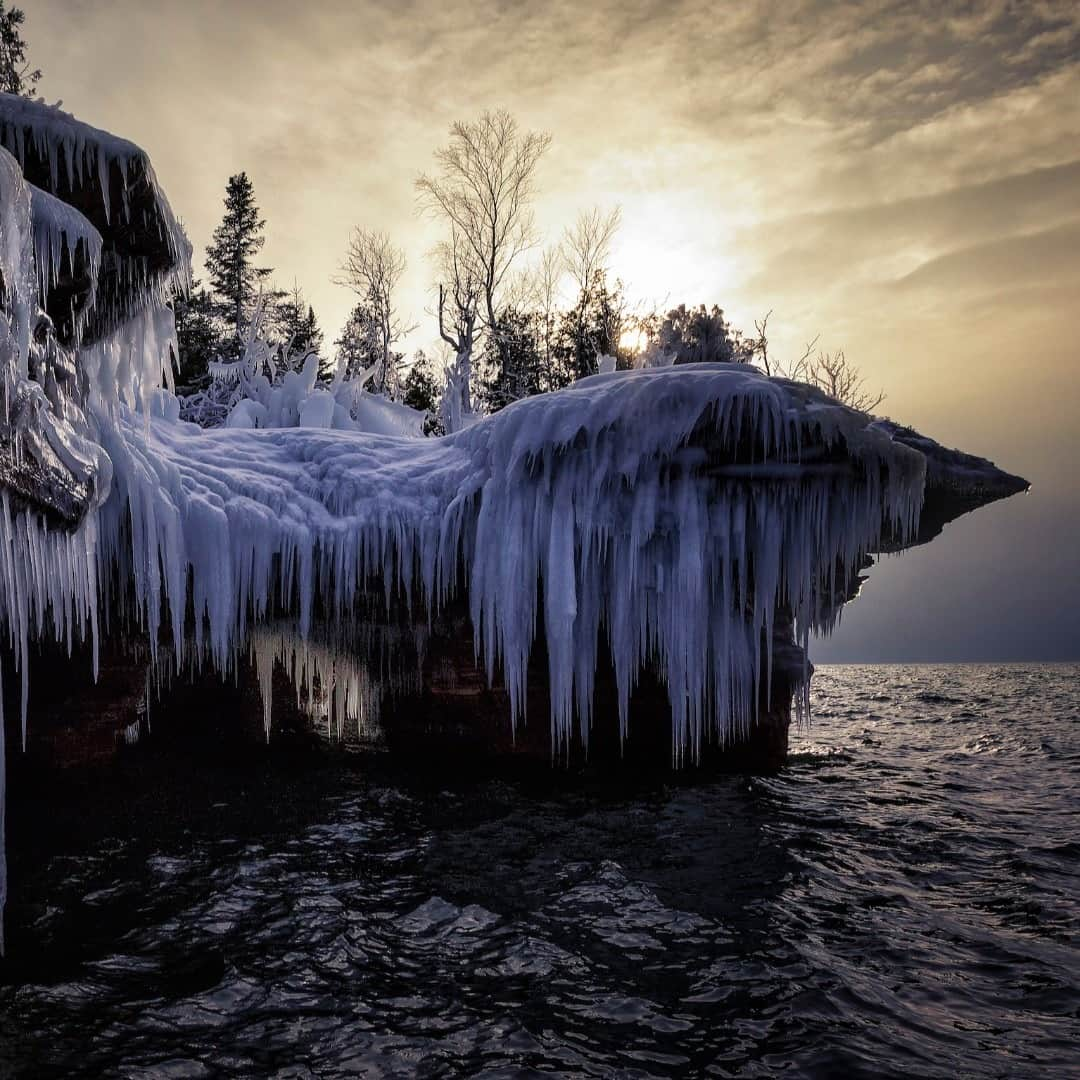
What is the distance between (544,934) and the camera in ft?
15.6

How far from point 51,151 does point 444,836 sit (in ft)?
19.3

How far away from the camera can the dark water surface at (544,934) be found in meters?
3.52

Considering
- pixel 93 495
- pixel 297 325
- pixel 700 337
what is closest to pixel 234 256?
pixel 297 325

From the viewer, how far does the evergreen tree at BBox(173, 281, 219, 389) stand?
83.5ft

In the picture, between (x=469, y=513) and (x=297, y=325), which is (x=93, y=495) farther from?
(x=297, y=325)

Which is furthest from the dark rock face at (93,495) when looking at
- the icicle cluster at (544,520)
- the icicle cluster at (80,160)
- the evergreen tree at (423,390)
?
the evergreen tree at (423,390)

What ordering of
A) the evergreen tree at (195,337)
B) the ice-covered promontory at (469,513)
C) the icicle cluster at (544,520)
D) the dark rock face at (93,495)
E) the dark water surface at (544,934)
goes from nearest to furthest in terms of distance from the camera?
the dark water surface at (544,934), the dark rock face at (93,495), the ice-covered promontory at (469,513), the icicle cluster at (544,520), the evergreen tree at (195,337)

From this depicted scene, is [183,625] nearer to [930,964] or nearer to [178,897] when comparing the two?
[178,897]

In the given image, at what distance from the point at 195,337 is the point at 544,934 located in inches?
1077

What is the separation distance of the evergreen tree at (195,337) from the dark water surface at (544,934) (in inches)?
804

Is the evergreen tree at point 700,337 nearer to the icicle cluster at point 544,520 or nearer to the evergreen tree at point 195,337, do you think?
the evergreen tree at point 195,337

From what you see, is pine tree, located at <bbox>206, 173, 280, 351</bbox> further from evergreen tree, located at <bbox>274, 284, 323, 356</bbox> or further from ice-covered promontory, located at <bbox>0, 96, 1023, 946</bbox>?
ice-covered promontory, located at <bbox>0, 96, 1023, 946</bbox>

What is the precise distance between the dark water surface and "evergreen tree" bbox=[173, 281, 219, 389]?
20416 millimetres

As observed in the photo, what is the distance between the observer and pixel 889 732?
13.7 m
